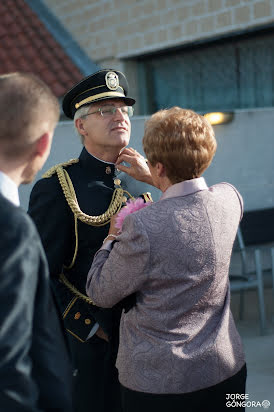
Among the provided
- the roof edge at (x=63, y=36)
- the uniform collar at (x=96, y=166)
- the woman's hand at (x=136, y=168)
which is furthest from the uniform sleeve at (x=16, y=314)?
the roof edge at (x=63, y=36)

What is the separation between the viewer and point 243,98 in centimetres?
790

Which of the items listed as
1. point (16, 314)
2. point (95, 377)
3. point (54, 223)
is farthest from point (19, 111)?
point (95, 377)

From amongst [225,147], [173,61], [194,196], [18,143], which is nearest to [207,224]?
[194,196]

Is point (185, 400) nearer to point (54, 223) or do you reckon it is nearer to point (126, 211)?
point (126, 211)

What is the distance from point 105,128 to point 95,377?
1026mm

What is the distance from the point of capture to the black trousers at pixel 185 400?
1902 millimetres

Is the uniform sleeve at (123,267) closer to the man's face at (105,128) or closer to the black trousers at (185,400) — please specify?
the black trousers at (185,400)

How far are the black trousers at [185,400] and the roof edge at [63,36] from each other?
6794 millimetres

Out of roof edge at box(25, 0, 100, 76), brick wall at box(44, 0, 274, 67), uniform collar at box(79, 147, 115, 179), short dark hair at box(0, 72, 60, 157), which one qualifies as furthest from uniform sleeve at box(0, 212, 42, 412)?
roof edge at box(25, 0, 100, 76)

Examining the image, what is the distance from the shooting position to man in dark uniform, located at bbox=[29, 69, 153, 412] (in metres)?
2.48

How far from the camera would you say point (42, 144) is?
5.15 ft

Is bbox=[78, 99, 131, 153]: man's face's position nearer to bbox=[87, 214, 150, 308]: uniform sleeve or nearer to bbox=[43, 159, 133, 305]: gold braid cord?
bbox=[43, 159, 133, 305]: gold braid cord

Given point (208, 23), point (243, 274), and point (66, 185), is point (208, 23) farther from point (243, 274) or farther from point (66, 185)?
point (66, 185)

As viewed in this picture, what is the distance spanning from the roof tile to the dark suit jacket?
628 cm
